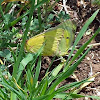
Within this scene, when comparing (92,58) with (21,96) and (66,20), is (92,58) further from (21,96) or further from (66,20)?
(21,96)

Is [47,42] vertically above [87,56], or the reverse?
[47,42]

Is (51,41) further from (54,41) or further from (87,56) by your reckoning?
(87,56)

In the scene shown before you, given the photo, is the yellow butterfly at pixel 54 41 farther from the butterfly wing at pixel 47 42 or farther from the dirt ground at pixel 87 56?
the dirt ground at pixel 87 56

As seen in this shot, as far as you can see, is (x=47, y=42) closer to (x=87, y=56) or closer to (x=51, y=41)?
(x=51, y=41)

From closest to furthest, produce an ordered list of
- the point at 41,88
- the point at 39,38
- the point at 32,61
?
the point at 41,88, the point at 32,61, the point at 39,38

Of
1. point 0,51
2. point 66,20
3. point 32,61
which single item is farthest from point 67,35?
point 0,51

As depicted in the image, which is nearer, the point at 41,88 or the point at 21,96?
the point at 21,96

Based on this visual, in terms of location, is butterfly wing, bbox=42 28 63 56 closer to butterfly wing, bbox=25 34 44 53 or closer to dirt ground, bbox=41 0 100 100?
butterfly wing, bbox=25 34 44 53

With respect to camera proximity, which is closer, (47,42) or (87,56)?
(47,42)

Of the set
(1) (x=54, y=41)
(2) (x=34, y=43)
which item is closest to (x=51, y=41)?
(1) (x=54, y=41)
